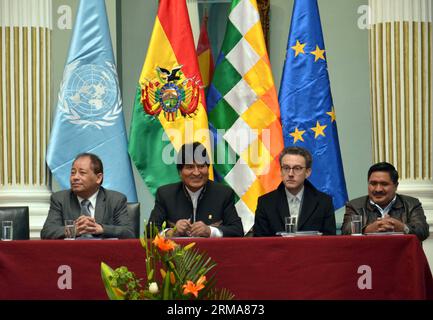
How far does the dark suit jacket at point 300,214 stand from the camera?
542 cm

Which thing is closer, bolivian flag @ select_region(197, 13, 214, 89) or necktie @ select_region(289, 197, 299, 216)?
necktie @ select_region(289, 197, 299, 216)

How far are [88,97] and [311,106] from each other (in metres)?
1.55

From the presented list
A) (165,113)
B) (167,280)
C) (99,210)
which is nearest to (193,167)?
(99,210)

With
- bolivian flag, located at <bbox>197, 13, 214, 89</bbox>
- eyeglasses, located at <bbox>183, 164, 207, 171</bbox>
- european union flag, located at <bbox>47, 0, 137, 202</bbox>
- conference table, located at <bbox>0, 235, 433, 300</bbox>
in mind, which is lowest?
conference table, located at <bbox>0, 235, 433, 300</bbox>

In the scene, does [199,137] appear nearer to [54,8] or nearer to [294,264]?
[54,8]

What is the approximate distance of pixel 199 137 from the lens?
21.9ft

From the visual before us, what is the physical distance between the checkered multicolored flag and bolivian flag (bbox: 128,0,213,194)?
183mm

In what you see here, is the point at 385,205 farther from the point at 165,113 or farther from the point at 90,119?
the point at 90,119

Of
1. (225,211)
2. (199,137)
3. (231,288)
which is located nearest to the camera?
(231,288)

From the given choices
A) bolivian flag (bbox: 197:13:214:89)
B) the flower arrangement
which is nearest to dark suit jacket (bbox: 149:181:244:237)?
bolivian flag (bbox: 197:13:214:89)

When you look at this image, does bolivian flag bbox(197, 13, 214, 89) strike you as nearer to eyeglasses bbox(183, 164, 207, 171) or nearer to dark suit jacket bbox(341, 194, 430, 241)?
eyeglasses bbox(183, 164, 207, 171)

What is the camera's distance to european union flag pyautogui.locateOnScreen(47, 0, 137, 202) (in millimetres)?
6637

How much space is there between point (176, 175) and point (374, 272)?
8.43 ft

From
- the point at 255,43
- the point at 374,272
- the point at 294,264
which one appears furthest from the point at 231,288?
the point at 255,43
